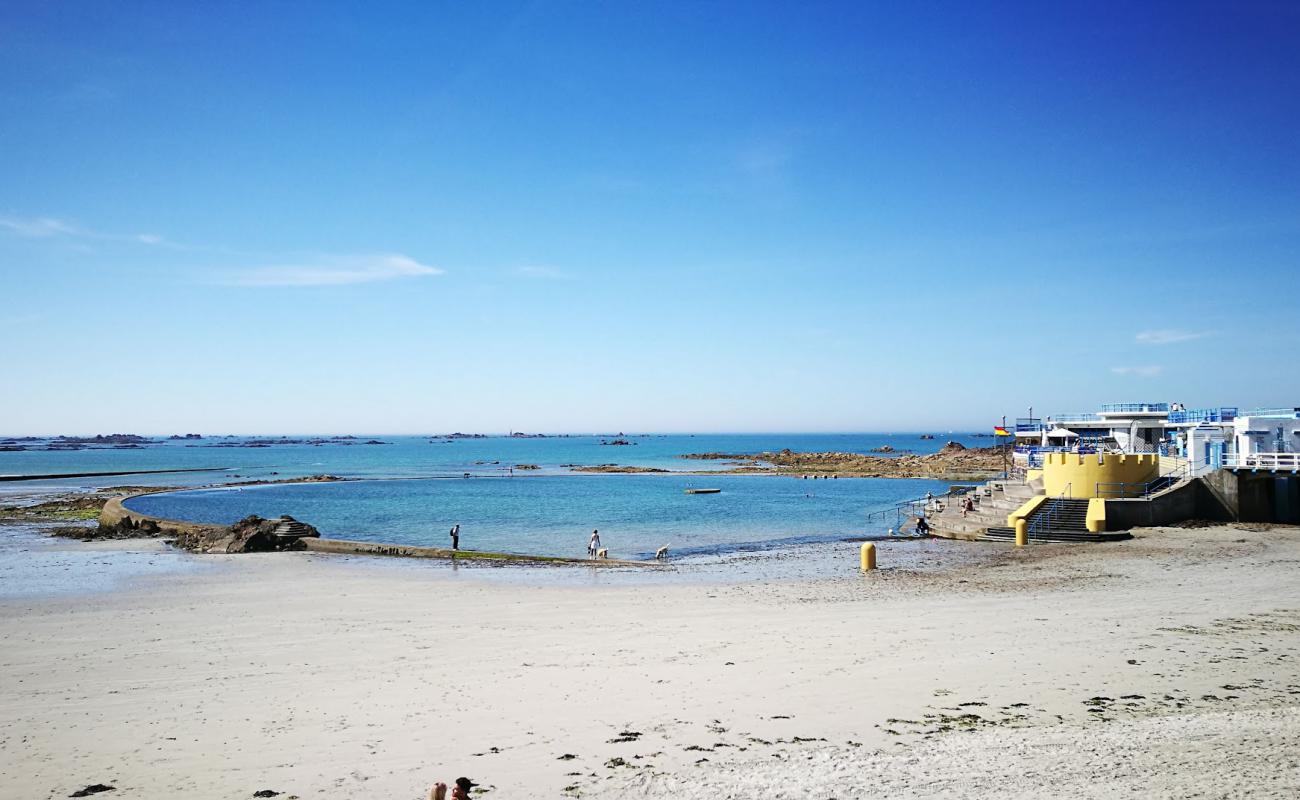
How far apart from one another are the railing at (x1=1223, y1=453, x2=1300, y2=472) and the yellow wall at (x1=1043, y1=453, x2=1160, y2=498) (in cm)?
283

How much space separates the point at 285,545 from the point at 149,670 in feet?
63.7

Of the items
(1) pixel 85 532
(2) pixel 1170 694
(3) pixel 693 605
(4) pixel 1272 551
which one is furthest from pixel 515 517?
(2) pixel 1170 694

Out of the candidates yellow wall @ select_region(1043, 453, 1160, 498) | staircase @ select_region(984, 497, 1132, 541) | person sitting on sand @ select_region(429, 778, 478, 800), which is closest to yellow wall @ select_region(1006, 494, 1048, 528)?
staircase @ select_region(984, 497, 1132, 541)

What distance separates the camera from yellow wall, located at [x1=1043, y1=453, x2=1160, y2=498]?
31.8 m

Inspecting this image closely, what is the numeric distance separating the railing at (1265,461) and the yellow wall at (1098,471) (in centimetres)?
283

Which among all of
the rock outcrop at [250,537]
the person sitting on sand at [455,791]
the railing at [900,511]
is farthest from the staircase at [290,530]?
the railing at [900,511]

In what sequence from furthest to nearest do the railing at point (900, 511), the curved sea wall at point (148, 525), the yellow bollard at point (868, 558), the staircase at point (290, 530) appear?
the railing at point (900, 511), the curved sea wall at point (148, 525), the staircase at point (290, 530), the yellow bollard at point (868, 558)

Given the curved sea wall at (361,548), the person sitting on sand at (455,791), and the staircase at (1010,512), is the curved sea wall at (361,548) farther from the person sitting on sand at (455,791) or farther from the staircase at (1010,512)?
the person sitting on sand at (455,791)

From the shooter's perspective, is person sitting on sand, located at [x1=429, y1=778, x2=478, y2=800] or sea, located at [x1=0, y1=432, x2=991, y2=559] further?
sea, located at [x1=0, y1=432, x2=991, y2=559]

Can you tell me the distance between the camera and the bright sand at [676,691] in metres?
9.09

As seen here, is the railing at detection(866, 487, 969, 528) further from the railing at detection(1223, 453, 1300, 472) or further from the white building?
the railing at detection(1223, 453, 1300, 472)

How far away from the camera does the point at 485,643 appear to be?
1600 centimetres

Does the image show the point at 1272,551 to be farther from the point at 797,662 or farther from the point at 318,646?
the point at 318,646

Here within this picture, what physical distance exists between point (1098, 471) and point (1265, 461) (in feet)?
20.5
